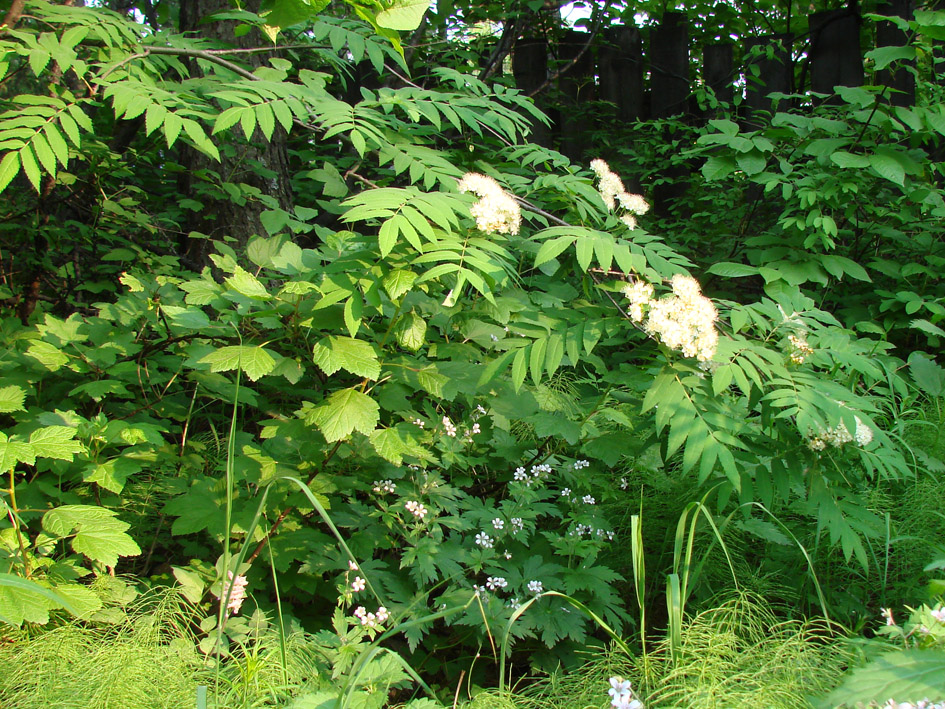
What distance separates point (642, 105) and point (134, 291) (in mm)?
4419

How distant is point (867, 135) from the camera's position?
127 inches

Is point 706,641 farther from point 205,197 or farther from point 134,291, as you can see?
point 205,197

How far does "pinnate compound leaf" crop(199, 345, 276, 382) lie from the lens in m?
1.76

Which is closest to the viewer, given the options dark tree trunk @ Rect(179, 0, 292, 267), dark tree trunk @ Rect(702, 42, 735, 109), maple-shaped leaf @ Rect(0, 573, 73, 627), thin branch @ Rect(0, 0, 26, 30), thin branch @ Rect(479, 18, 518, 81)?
maple-shaped leaf @ Rect(0, 573, 73, 627)

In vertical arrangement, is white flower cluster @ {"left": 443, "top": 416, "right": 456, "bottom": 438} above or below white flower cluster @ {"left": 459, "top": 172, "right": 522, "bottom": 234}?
below

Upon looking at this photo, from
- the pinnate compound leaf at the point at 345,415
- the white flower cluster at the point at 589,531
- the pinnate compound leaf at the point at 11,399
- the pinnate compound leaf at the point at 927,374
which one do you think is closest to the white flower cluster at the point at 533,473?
the white flower cluster at the point at 589,531

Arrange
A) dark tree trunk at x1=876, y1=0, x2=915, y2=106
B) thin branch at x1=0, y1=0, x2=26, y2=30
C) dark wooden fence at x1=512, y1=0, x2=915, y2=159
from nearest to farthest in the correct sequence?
thin branch at x1=0, y1=0, x2=26, y2=30
dark tree trunk at x1=876, y1=0, x2=915, y2=106
dark wooden fence at x1=512, y1=0, x2=915, y2=159

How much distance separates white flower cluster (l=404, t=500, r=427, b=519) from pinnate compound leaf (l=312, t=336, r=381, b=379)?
0.41 m

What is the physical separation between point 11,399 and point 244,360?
2.54 feet

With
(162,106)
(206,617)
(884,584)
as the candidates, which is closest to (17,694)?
(206,617)

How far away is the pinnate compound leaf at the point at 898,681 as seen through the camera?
99cm

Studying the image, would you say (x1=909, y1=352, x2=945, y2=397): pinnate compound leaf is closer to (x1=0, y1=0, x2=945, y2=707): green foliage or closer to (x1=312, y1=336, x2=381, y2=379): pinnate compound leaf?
(x1=0, y1=0, x2=945, y2=707): green foliage

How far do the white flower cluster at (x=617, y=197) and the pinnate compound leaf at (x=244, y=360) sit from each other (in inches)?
45.9

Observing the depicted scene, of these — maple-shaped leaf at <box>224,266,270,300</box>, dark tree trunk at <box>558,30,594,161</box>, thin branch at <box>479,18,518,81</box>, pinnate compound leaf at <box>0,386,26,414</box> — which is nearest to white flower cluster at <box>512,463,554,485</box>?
maple-shaped leaf at <box>224,266,270,300</box>
